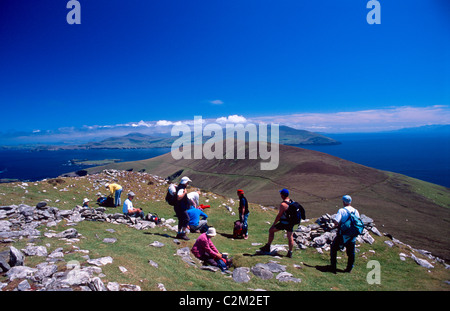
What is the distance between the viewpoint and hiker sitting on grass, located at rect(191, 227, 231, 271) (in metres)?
8.83

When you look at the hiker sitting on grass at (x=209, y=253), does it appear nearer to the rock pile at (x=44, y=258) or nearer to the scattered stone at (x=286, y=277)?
the scattered stone at (x=286, y=277)

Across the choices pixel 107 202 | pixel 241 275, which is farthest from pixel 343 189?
pixel 241 275

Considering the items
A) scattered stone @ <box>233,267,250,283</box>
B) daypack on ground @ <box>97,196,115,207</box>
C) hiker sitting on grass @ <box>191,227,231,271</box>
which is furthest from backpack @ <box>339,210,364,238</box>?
daypack on ground @ <box>97,196,115,207</box>

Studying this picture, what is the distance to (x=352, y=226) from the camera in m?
8.50

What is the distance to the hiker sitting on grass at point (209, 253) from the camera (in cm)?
883

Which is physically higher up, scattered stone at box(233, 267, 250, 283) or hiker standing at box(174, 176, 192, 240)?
hiker standing at box(174, 176, 192, 240)

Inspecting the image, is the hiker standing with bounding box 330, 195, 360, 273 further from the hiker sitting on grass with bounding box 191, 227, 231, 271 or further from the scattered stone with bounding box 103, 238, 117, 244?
the scattered stone with bounding box 103, 238, 117, 244

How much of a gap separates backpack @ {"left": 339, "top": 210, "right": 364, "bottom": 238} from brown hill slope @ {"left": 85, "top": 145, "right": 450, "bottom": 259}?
31558mm

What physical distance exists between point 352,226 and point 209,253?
580cm

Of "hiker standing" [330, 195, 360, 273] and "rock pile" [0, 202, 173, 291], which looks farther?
"hiker standing" [330, 195, 360, 273]

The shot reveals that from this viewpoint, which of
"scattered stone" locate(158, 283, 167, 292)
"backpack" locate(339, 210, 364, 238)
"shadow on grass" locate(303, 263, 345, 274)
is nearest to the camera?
"scattered stone" locate(158, 283, 167, 292)

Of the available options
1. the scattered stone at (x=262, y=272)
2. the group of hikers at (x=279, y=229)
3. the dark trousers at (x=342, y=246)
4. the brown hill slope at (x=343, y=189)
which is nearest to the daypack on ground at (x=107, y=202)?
the group of hikers at (x=279, y=229)

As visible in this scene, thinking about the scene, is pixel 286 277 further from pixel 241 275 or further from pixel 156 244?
pixel 156 244
